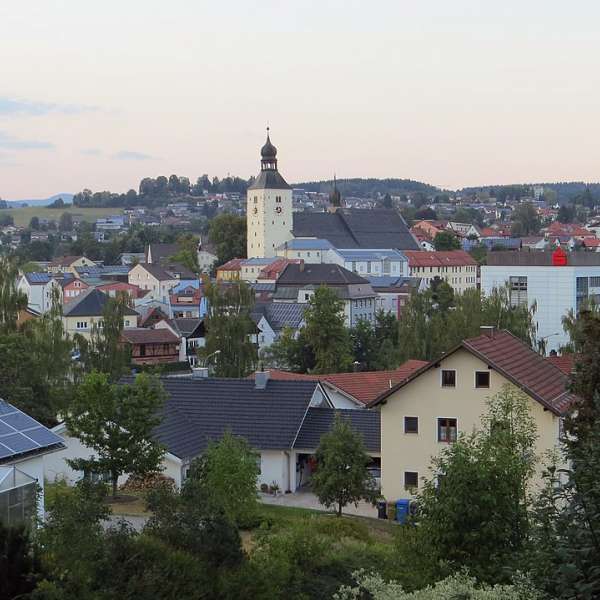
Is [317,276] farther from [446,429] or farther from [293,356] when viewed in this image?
[446,429]

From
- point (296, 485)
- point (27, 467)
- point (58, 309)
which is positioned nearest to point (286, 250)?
point (58, 309)

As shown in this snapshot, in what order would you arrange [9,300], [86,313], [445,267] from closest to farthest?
[9,300] → [86,313] → [445,267]

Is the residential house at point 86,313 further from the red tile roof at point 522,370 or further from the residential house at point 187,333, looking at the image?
the red tile roof at point 522,370

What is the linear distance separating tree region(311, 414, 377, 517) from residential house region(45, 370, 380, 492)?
317cm

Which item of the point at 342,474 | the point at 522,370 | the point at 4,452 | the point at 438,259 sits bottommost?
the point at 342,474

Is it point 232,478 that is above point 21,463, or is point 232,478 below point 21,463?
below

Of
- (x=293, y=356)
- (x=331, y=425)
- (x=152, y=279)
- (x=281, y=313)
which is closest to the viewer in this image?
(x=331, y=425)

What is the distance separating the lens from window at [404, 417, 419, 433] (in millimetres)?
29859

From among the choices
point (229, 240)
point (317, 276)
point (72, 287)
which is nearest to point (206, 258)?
point (229, 240)

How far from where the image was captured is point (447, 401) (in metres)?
29.5

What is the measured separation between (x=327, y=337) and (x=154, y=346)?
16.6 meters

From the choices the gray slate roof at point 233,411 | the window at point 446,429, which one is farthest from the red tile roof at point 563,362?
the gray slate roof at point 233,411

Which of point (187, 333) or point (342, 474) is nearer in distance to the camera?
point (342, 474)

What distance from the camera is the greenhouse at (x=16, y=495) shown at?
1816 cm
